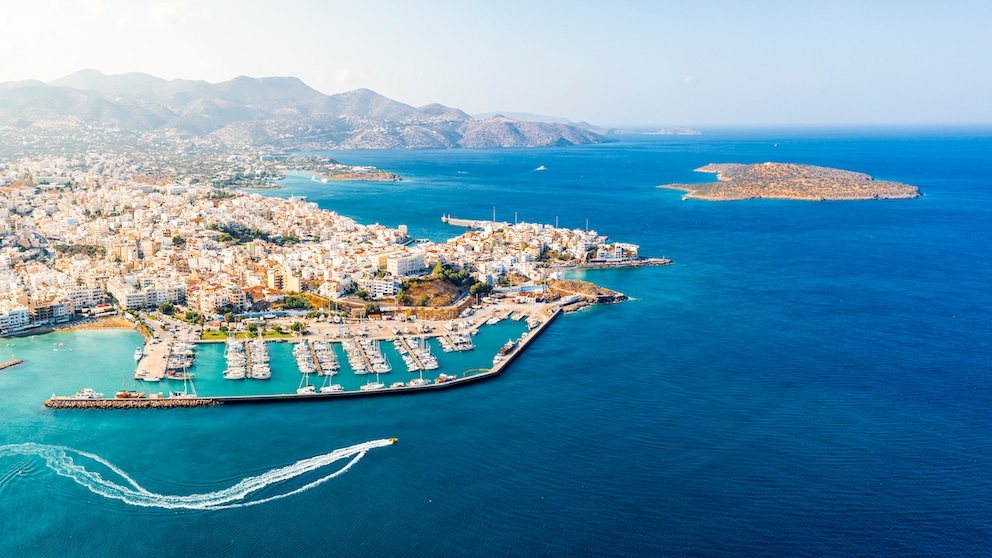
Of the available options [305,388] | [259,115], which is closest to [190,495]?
[305,388]

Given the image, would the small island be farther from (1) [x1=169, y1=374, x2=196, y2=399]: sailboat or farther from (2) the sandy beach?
(1) [x1=169, y1=374, x2=196, y2=399]: sailboat

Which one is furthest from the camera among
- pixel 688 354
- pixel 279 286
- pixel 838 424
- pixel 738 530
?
pixel 279 286

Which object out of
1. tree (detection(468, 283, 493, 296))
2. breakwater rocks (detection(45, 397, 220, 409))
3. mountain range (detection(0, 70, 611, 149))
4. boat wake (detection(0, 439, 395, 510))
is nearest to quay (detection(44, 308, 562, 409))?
breakwater rocks (detection(45, 397, 220, 409))

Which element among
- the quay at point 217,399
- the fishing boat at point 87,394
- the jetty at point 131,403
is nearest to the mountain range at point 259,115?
the fishing boat at point 87,394

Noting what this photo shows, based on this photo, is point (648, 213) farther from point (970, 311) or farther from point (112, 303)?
point (112, 303)

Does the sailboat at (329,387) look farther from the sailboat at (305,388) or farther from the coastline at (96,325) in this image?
the coastline at (96,325)

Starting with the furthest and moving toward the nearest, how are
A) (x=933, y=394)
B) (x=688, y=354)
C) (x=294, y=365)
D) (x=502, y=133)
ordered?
1. (x=502, y=133)
2. (x=688, y=354)
3. (x=294, y=365)
4. (x=933, y=394)

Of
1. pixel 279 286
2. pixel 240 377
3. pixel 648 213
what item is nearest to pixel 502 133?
pixel 648 213
